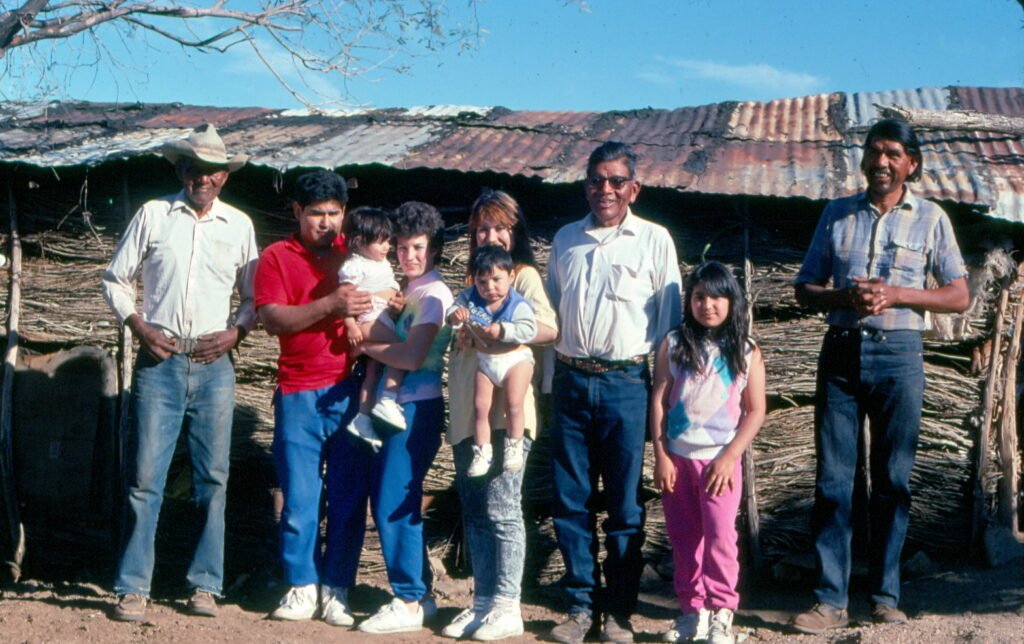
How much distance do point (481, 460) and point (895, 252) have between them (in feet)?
6.05

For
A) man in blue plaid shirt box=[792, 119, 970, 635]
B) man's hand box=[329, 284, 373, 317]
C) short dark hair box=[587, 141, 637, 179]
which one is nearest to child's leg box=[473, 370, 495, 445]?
man's hand box=[329, 284, 373, 317]

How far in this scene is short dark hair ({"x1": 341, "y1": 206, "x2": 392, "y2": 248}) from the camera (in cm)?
434

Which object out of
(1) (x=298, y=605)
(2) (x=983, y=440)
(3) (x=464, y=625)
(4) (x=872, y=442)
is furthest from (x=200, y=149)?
(2) (x=983, y=440)

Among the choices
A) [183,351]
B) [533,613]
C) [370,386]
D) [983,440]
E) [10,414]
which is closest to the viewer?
[370,386]

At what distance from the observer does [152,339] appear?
14.7 ft

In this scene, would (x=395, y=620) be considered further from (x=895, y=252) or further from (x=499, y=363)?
(x=895, y=252)

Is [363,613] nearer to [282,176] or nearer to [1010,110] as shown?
[282,176]

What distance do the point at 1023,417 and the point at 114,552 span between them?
5.16 meters

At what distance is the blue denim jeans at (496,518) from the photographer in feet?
13.8

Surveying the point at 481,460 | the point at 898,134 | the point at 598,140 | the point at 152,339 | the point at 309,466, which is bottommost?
the point at 309,466

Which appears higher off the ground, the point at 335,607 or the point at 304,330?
the point at 304,330

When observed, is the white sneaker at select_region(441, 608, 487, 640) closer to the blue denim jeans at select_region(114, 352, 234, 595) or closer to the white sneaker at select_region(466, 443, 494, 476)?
the white sneaker at select_region(466, 443, 494, 476)

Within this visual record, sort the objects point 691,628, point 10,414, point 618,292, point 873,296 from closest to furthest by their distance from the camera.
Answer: point 873,296, point 691,628, point 618,292, point 10,414

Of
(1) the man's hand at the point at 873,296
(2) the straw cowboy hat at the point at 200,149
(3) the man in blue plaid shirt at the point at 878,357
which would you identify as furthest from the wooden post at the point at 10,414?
(1) the man's hand at the point at 873,296
